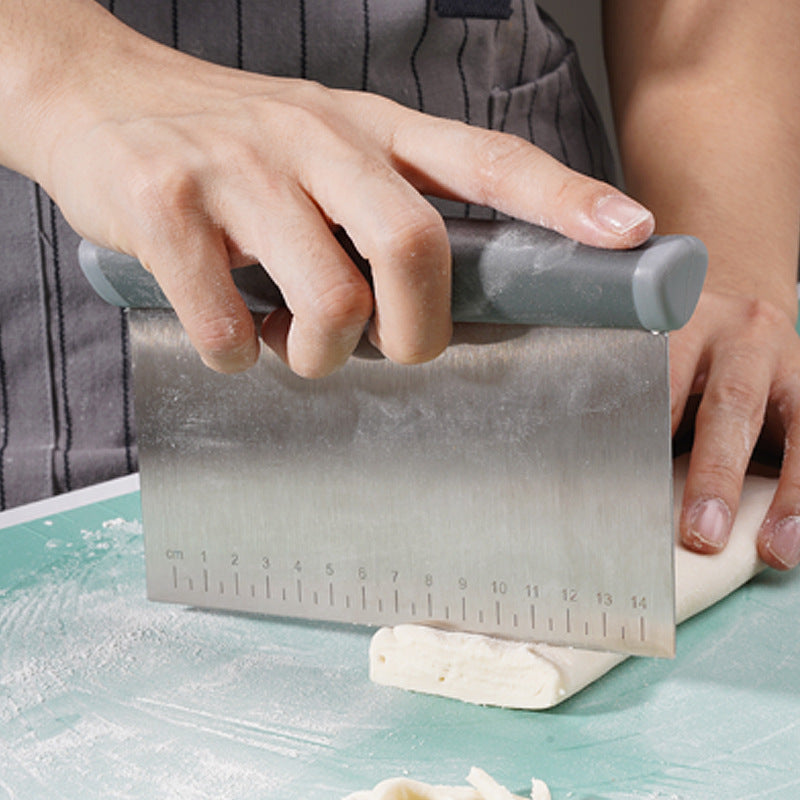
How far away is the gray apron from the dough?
0.79 meters

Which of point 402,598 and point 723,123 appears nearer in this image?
point 402,598

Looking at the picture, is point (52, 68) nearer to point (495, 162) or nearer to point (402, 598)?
point (495, 162)

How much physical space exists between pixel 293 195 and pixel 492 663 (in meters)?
0.42

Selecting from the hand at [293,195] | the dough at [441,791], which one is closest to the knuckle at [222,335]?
the hand at [293,195]

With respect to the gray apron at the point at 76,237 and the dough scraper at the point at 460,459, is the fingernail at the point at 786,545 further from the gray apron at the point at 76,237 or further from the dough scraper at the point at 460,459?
the gray apron at the point at 76,237

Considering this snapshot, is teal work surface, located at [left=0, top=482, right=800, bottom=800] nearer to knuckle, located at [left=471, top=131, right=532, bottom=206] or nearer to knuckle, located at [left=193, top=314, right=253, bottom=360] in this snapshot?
knuckle, located at [left=193, top=314, right=253, bottom=360]

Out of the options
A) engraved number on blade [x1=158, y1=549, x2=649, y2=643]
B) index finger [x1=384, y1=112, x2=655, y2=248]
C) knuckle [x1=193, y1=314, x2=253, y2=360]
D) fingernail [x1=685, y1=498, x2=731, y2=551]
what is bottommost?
engraved number on blade [x1=158, y1=549, x2=649, y2=643]

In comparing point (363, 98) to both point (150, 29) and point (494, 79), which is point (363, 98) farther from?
point (494, 79)

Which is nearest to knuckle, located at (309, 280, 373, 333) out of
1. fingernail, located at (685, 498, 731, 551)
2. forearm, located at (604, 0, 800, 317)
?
fingernail, located at (685, 498, 731, 551)

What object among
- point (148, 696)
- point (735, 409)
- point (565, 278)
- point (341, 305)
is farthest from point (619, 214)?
point (148, 696)

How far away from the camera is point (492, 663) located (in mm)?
805

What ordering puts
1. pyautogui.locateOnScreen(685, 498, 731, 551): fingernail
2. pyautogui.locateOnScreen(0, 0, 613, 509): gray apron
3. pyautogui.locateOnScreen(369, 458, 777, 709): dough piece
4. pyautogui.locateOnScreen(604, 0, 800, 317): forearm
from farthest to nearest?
pyautogui.locateOnScreen(604, 0, 800, 317): forearm < pyautogui.locateOnScreen(0, 0, 613, 509): gray apron < pyautogui.locateOnScreen(685, 498, 731, 551): fingernail < pyautogui.locateOnScreen(369, 458, 777, 709): dough piece

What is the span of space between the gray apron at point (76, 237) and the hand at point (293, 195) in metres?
0.46

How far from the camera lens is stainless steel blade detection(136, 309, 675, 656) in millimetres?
798
